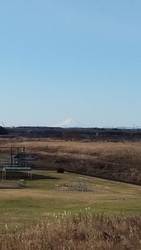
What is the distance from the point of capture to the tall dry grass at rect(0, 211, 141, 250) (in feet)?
30.6

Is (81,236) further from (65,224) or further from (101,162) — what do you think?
(101,162)

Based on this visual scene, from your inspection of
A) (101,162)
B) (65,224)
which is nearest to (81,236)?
(65,224)

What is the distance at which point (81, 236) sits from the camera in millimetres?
10070

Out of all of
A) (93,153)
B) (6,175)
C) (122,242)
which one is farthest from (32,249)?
(93,153)

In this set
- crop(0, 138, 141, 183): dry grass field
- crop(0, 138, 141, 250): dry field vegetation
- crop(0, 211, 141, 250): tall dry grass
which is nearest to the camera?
crop(0, 211, 141, 250): tall dry grass

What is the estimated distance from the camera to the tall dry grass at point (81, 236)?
30.6 ft

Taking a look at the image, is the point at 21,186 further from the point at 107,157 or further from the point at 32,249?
the point at 107,157

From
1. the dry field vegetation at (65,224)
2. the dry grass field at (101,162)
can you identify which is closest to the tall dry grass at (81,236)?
the dry field vegetation at (65,224)

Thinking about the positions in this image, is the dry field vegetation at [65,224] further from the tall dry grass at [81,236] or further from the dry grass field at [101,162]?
the dry grass field at [101,162]

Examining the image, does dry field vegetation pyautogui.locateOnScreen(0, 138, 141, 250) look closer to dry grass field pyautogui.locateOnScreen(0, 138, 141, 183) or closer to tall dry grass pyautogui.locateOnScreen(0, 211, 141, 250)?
tall dry grass pyautogui.locateOnScreen(0, 211, 141, 250)

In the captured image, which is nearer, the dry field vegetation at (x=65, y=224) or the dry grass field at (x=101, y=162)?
the dry field vegetation at (x=65, y=224)

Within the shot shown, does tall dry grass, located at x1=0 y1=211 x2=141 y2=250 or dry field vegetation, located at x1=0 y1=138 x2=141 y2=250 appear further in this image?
dry field vegetation, located at x1=0 y1=138 x2=141 y2=250

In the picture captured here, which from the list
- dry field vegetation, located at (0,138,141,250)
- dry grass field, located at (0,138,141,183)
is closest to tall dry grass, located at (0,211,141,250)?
dry field vegetation, located at (0,138,141,250)

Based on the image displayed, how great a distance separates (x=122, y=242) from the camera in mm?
9398
